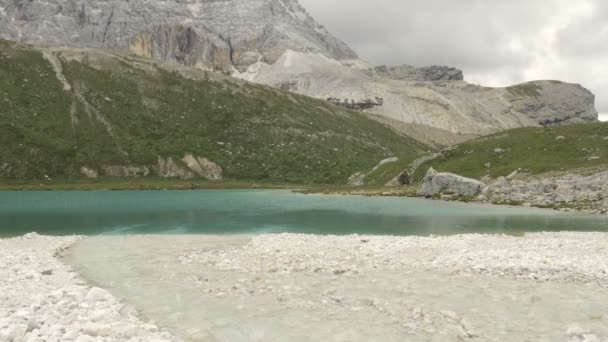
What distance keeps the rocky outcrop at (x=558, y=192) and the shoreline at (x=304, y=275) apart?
109 ft

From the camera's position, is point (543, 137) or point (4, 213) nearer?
point (4, 213)

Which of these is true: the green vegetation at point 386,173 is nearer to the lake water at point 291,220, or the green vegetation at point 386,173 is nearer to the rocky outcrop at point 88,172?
the lake water at point 291,220

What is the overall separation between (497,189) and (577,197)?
48.7 feet

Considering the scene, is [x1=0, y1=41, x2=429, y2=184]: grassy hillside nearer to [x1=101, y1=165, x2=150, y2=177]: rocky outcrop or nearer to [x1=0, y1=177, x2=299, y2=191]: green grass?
[x1=101, y1=165, x2=150, y2=177]: rocky outcrop

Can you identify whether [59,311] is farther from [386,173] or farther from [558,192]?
[386,173]

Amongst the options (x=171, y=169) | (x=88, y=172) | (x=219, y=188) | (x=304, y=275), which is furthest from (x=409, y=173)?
(x=88, y=172)

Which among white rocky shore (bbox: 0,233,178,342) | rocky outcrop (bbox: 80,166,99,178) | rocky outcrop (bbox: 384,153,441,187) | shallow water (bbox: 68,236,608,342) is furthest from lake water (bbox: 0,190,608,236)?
rocky outcrop (bbox: 80,166,99,178)

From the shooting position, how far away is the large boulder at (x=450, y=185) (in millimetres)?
88500

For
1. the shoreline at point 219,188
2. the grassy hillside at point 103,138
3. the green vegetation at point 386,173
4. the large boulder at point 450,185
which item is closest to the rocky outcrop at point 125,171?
the grassy hillside at point 103,138

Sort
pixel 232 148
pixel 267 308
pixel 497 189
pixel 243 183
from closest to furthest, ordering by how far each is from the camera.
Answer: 1. pixel 267 308
2. pixel 497 189
3. pixel 243 183
4. pixel 232 148

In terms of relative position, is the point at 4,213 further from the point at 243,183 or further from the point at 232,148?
the point at 232,148

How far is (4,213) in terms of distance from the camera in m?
66.6

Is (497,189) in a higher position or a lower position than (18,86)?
lower

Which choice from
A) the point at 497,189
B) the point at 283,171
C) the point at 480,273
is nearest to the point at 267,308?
the point at 480,273
